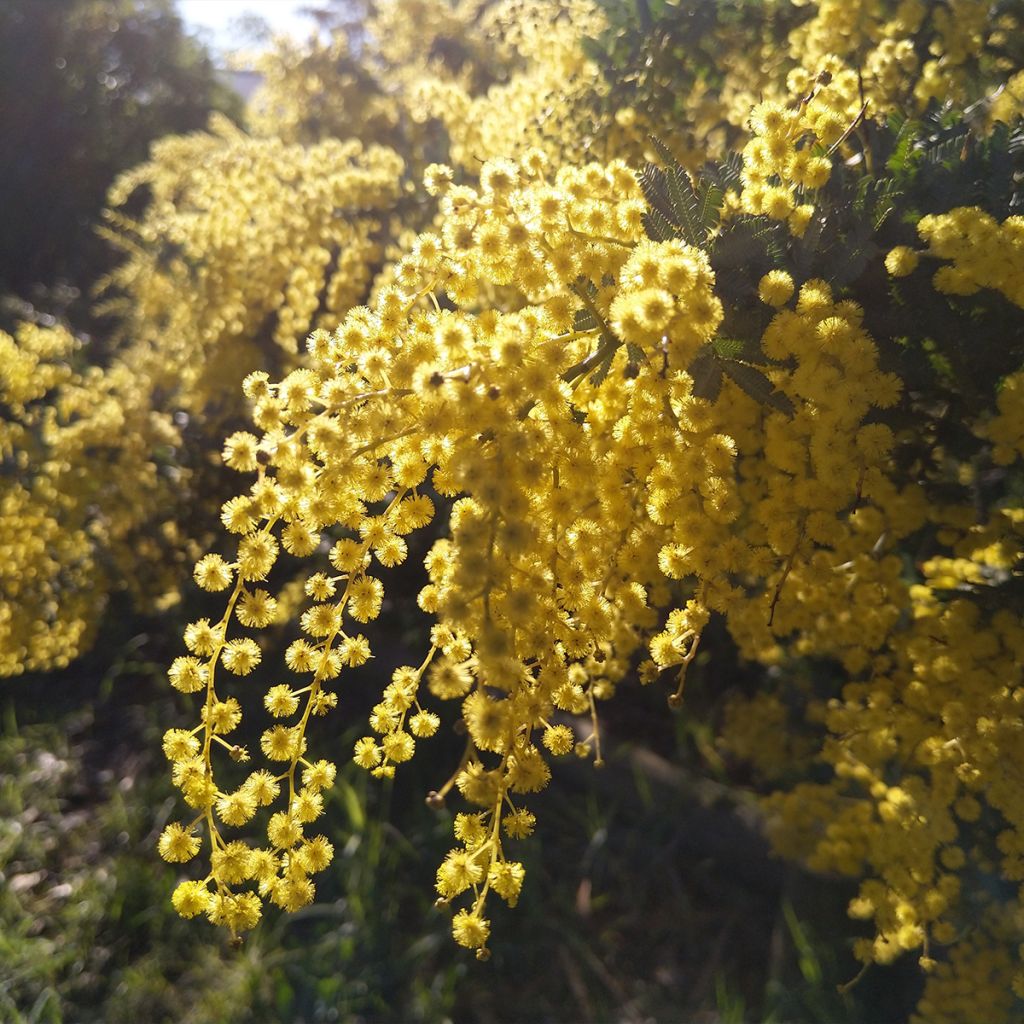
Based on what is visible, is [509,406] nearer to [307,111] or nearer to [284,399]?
[284,399]

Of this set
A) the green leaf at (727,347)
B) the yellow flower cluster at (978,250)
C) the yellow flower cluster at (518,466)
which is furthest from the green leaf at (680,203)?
the yellow flower cluster at (978,250)

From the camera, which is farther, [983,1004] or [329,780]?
[983,1004]

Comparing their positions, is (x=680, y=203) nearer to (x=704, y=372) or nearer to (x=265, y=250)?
(x=704, y=372)

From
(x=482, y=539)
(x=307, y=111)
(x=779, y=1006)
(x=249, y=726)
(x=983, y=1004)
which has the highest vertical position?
(x=307, y=111)

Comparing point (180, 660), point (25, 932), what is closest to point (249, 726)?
point (25, 932)

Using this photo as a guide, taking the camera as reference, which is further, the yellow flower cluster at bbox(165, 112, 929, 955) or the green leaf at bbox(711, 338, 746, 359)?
the green leaf at bbox(711, 338, 746, 359)

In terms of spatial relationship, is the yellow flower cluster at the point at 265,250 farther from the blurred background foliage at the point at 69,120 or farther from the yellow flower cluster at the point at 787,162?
the blurred background foliage at the point at 69,120

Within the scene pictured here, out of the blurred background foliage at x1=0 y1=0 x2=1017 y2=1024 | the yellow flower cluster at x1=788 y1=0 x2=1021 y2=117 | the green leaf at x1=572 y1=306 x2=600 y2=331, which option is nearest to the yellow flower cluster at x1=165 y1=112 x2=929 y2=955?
the green leaf at x1=572 y1=306 x2=600 y2=331

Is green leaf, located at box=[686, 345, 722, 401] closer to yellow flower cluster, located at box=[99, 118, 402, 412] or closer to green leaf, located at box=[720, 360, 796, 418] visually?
green leaf, located at box=[720, 360, 796, 418]
